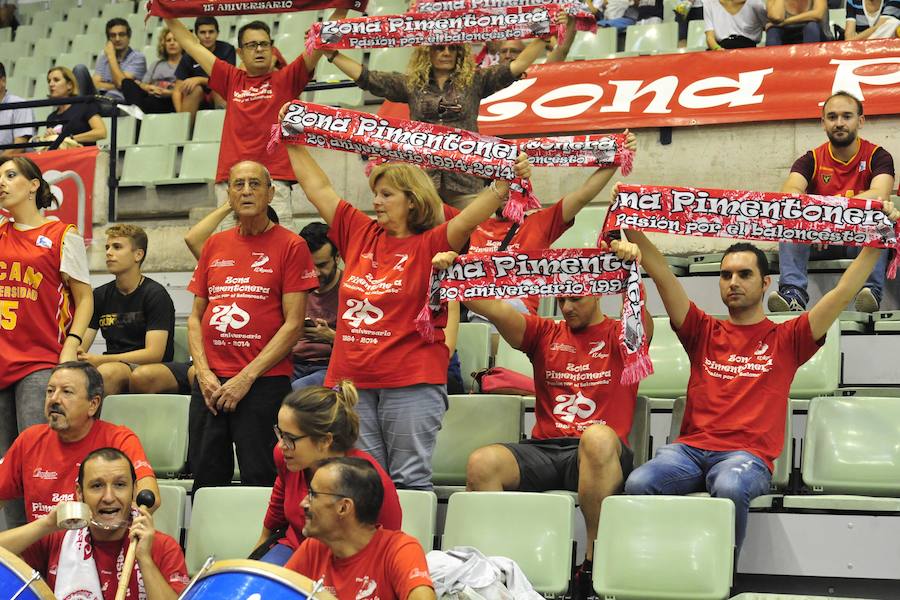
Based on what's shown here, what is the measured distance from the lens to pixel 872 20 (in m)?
8.17

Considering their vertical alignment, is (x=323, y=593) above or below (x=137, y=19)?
below

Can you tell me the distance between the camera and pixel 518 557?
4.43m

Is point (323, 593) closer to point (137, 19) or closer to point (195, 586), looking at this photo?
point (195, 586)

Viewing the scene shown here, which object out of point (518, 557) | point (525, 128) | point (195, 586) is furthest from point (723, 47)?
point (195, 586)

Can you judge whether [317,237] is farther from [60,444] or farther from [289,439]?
[289,439]

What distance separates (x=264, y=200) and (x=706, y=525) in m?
2.13

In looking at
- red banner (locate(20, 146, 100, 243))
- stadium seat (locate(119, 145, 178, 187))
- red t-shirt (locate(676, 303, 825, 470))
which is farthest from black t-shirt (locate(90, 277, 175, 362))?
stadium seat (locate(119, 145, 178, 187))

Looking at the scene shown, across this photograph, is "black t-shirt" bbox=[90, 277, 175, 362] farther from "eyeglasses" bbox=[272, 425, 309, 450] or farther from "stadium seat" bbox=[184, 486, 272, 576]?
"eyeglasses" bbox=[272, 425, 309, 450]

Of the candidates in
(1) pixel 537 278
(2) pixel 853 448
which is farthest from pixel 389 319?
(2) pixel 853 448

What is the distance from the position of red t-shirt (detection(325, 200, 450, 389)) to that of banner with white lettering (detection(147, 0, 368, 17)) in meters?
1.98

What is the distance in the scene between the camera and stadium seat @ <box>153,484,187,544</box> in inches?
190

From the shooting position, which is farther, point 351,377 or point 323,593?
point 351,377

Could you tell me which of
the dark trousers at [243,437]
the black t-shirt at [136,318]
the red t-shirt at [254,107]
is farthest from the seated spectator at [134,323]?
the dark trousers at [243,437]

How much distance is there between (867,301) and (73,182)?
4.71 metres
